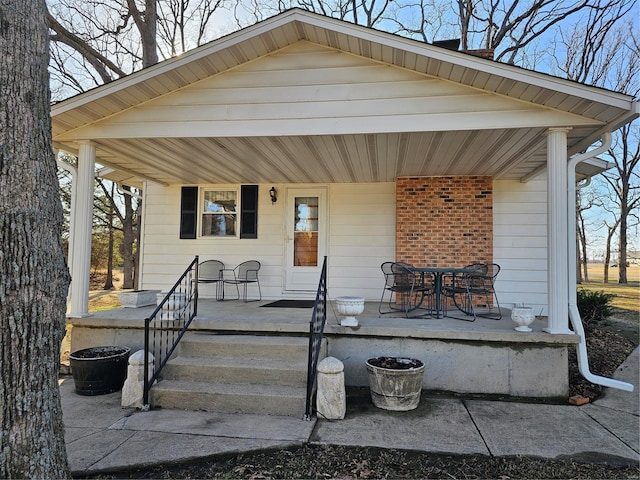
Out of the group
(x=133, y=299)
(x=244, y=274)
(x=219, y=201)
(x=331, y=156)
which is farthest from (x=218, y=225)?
(x=331, y=156)

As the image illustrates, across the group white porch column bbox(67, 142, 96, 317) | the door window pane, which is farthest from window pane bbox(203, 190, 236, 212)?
white porch column bbox(67, 142, 96, 317)

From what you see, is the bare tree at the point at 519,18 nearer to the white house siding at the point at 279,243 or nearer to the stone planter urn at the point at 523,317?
the white house siding at the point at 279,243

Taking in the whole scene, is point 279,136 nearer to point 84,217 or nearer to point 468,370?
point 84,217

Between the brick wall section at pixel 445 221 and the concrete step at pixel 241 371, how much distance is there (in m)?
3.25

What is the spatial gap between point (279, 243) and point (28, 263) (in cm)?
521

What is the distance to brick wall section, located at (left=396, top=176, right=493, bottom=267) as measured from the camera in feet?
20.6

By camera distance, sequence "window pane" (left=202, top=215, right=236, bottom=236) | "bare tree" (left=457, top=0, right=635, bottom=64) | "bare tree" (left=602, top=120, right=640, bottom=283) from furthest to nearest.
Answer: "bare tree" (left=602, top=120, right=640, bottom=283)
"bare tree" (left=457, top=0, right=635, bottom=64)
"window pane" (left=202, top=215, right=236, bottom=236)

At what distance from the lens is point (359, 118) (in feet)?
13.6

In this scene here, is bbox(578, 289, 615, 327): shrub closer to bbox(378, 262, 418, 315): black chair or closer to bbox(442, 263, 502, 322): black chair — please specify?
bbox(442, 263, 502, 322): black chair

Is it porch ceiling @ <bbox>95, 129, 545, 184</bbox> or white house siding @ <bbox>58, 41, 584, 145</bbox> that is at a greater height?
white house siding @ <bbox>58, 41, 584, 145</bbox>

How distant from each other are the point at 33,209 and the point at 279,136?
2.77 meters

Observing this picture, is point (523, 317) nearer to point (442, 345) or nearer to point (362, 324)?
point (442, 345)

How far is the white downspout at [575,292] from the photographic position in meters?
3.79

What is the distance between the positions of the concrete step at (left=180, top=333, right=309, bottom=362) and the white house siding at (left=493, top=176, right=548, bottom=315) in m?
3.92
